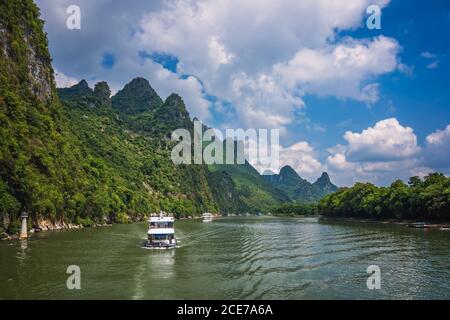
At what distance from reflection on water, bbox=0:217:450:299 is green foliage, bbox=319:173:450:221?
4962 cm

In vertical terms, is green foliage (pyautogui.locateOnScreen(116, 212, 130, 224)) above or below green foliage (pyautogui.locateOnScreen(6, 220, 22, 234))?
below

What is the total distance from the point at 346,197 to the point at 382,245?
10926 centimetres

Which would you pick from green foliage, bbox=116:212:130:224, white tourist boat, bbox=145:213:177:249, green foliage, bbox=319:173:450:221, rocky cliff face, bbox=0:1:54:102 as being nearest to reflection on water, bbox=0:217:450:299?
white tourist boat, bbox=145:213:177:249

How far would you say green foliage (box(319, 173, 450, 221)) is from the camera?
10588 centimetres

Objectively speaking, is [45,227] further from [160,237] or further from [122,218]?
[122,218]

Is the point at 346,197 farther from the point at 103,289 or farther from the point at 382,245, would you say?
the point at 103,289

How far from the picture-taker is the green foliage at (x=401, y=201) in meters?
106

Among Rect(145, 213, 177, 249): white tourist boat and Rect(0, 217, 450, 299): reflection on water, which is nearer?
Rect(0, 217, 450, 299): reflection on water

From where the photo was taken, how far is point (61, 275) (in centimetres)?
3712

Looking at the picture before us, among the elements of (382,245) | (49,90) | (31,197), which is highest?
(49,90)

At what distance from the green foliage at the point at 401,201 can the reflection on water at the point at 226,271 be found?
49.6 metres

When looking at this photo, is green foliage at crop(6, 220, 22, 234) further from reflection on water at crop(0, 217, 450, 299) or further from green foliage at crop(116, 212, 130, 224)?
green foliage at crop(116, 212, 130, 224)

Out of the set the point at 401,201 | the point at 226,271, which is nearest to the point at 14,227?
the point at 226,271
